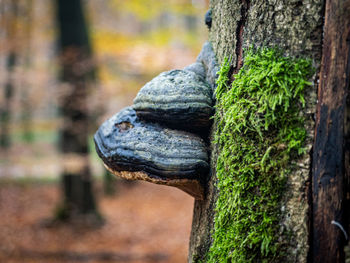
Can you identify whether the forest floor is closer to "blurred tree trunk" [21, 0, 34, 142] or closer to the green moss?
"blurred tree trunk" [21, 0, 34, 142]

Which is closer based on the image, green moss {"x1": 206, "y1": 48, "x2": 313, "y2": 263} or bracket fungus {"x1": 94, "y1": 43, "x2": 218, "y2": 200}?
green moss {"x1": 206, "y1": 48, "x2": 313, "y2": 263}

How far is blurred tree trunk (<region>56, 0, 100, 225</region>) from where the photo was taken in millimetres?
7836

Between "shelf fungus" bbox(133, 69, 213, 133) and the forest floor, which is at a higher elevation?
"shelf fungus" bbox(133, 69, 213, 133)

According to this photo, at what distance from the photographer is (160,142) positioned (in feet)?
5.08

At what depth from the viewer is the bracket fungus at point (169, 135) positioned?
1510mm

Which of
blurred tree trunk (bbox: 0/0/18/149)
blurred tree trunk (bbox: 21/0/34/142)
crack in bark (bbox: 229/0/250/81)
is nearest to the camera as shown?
crack in bark (bbox: 229/0/250/81)

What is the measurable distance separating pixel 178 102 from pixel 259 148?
1.52ft

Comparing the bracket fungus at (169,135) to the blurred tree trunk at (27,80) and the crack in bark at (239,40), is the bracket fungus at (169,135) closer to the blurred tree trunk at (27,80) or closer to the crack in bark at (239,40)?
the crack in bark at (239,40)

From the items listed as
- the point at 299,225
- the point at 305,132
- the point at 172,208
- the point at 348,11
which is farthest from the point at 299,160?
the point at 172,208

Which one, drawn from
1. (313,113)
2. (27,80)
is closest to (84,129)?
(27,80)

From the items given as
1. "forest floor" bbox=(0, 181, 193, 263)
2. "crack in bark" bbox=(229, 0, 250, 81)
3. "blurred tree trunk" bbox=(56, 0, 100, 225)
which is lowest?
"forest floor" bbox=(0, 181, 193, 263)

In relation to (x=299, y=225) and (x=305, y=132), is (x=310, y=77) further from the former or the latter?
(x=299, y=225)

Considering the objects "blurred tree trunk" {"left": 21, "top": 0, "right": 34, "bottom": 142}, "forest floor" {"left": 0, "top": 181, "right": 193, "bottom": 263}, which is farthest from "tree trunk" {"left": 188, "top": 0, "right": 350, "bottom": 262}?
"blurred tree trunk" {"left": 21, "top": 0, "right": 34, "bottom": 142}

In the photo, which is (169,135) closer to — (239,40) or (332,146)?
(239,40)
